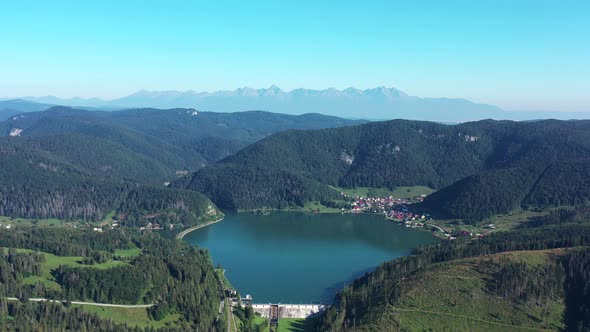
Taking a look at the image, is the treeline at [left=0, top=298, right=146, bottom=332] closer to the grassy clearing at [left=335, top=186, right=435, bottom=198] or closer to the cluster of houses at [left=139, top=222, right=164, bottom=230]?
the cluster of houses at [left=139, top=222, right=164, bottom=230]

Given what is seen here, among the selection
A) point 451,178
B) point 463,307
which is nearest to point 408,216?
point 451,178

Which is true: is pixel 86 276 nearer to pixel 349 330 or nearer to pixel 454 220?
pixel 349 330

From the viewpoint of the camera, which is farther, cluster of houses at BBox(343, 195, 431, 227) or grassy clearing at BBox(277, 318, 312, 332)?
cluster of houses at BBox(343, 195, 431, 227)

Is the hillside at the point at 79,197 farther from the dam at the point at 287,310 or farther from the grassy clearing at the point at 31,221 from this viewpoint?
the dam at the point at 287,310

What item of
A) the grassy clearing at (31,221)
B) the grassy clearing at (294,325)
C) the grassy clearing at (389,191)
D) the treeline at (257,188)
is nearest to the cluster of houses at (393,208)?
the grassy clearing at (389,191)

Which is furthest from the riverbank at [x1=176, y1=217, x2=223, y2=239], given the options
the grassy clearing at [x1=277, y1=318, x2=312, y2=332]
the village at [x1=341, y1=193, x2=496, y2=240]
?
the grassy clearing at [x1=277, y1=318, x2=312, y2=332]

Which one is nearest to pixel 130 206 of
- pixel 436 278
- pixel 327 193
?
pixel 327 193
